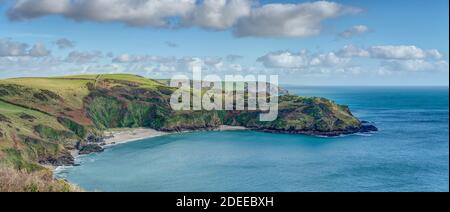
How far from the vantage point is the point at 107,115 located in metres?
179

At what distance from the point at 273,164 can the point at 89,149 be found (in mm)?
55308

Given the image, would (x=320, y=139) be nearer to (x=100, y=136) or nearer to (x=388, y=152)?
(x=388, y=152)

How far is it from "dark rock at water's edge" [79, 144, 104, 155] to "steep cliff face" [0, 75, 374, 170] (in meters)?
3.42

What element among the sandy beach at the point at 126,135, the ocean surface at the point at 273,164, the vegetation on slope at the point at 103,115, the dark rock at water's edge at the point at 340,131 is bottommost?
the ocean surface at the point at 273,164

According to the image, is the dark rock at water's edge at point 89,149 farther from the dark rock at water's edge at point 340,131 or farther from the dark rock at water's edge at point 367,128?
the dark rock at water's edge at point 367,128

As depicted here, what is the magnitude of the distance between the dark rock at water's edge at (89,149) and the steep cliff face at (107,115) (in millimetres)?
3420

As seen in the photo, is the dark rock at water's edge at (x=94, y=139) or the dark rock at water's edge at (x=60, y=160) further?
the dark rock at water's edge at (x=94, y=139)

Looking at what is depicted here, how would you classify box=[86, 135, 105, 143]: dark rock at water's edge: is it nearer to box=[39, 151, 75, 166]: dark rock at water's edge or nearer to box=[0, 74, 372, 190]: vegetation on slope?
box=[0, 74, 372, 190]: vegetation on slope

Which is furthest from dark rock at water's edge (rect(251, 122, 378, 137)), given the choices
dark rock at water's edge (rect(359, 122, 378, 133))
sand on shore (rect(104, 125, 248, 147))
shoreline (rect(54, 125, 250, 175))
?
sand on shore (rect(104, 125, 248, 147))

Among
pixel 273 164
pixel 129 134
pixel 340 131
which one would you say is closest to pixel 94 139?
pixel 129 134

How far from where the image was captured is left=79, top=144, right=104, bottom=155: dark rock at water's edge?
128 meters

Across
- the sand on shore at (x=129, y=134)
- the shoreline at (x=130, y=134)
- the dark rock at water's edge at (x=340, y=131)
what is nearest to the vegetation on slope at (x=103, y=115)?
the dark rock at water's edge at (x=340, y=131)

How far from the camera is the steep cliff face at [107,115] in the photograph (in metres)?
131
